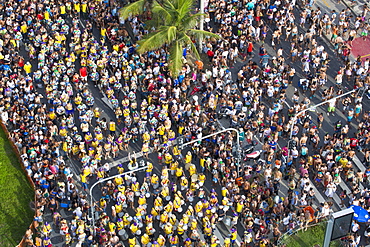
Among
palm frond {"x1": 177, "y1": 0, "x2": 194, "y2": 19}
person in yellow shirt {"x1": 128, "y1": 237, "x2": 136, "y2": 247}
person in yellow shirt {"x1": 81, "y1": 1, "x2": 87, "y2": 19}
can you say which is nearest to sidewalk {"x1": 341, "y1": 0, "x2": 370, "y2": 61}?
palm frond {"x1": 177, "y1": 0, "x2": 194, "y2": 19}

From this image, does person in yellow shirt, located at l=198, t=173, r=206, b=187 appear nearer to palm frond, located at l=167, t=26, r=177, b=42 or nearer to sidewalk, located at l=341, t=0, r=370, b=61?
palm frond, located at l=167, t=26, r=177, b=42

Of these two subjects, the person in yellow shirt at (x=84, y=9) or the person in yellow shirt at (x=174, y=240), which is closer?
the person in yellow shirt at (x=174, y=240)

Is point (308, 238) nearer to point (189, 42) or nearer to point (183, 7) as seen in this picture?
point (189, 42)

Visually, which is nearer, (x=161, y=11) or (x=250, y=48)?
(x=161, y=11)

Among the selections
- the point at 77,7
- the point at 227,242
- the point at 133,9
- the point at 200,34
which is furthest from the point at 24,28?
the point at 227,242

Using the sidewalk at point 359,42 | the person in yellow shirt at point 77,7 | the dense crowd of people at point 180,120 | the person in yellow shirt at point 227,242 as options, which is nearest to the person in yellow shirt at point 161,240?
the dense crowd of people at point 180,120

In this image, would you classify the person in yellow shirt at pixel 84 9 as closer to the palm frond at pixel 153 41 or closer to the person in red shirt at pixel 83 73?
the person in red shirt at pixel 83 73

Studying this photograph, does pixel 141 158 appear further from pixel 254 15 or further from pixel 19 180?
pixel 254 15
